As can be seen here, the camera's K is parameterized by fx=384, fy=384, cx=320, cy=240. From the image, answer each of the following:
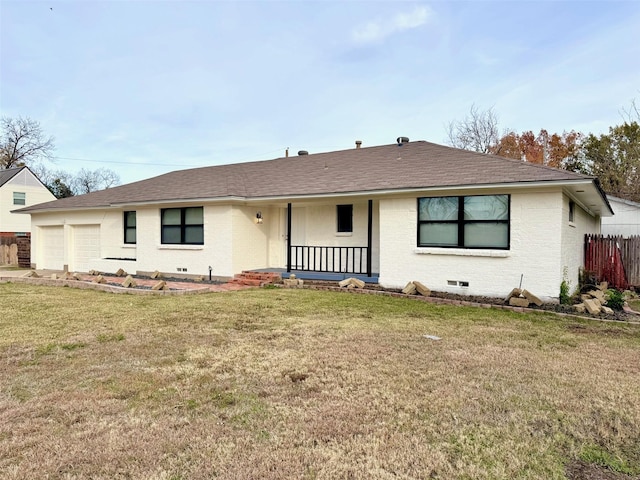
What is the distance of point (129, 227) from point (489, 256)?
13.2 m

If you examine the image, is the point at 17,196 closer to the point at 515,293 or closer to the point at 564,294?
the point at 515,293

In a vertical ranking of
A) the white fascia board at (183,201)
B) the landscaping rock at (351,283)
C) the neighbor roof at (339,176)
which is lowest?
the landscaping rock at (351,283)

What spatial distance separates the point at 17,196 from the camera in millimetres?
32125

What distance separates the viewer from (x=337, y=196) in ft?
36.9

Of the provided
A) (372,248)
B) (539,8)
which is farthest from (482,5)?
(372,248)

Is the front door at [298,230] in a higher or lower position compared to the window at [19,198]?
lower

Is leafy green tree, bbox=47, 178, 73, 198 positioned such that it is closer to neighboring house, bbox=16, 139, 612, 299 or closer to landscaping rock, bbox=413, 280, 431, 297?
neighboring house, bbox=16, 139, 612, 299

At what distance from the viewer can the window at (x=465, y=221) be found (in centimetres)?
923

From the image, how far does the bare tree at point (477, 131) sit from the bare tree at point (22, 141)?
4256 centimetres

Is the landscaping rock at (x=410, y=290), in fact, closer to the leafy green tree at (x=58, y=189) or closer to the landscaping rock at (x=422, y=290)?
the landscaping rock at (x=422, y=290)

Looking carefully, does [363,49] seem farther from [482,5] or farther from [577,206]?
[577,206]

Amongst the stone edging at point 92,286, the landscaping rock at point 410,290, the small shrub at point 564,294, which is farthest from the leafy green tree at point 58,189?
the small shrub at point 564,294

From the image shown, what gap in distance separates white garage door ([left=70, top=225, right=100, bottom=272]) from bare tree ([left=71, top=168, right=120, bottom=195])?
4432 cm

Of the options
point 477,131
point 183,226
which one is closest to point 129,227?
point 183,226
